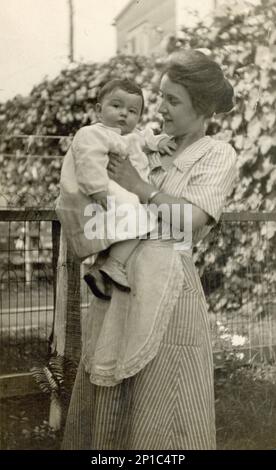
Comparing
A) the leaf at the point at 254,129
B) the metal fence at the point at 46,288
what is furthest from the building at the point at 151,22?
the metal fence at the point at 46,288

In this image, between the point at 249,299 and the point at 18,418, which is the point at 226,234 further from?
the point at 18,418

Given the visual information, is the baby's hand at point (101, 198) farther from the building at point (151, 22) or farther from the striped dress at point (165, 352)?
the building at point (151, 22)

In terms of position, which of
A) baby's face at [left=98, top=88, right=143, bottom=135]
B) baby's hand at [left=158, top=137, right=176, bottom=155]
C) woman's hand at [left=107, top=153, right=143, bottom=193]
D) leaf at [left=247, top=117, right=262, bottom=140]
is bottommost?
woman's hand at [left=107, top=153, right=143, bottom=193]

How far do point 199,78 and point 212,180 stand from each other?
29 centimetres

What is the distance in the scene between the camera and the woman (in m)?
1.45

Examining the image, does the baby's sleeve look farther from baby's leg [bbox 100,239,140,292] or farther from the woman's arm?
baby's leg [bbox 100,239,140,292]

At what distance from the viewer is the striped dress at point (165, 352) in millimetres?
1455

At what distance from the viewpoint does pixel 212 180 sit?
1.49 meters

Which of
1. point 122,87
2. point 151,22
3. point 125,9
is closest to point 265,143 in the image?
point 151,22

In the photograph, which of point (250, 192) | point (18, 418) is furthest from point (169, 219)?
point (250, 192)

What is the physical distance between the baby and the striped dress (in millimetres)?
45

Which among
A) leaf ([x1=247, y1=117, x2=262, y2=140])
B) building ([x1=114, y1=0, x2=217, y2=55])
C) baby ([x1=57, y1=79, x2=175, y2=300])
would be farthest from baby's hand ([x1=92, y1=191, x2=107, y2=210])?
leaf ([x1=247, y1=117, x2=262, y2=140])

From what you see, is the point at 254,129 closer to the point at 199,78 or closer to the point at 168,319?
the point at 199,78

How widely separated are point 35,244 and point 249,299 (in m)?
1.11
